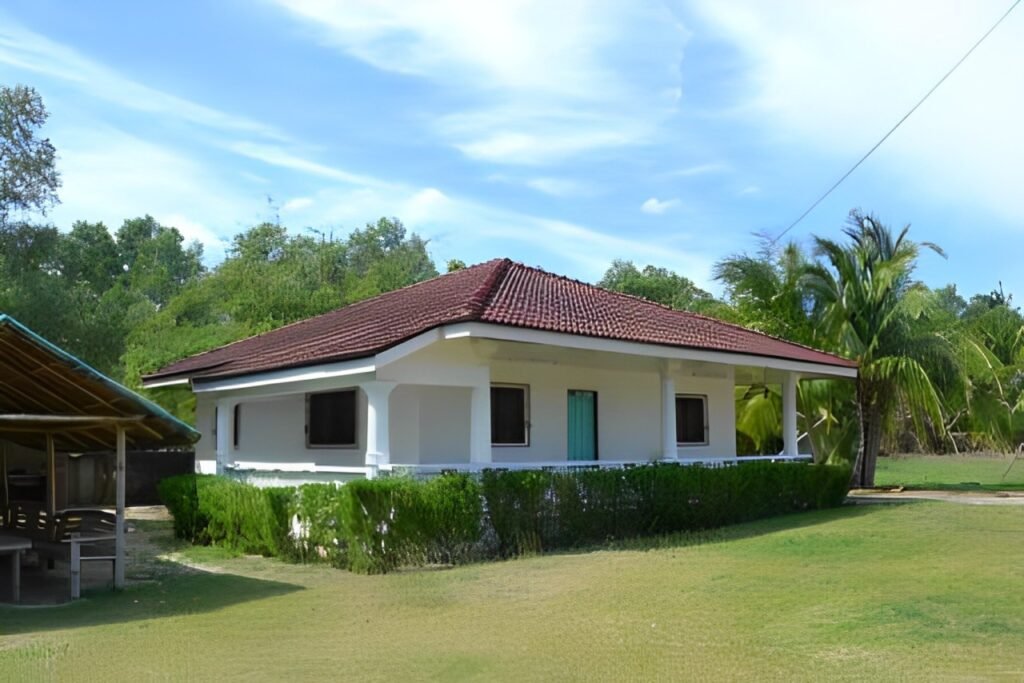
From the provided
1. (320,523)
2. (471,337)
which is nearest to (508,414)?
(471,337)

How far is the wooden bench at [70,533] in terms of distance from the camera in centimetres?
1181

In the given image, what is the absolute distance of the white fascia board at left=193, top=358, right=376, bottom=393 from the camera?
14.4 m

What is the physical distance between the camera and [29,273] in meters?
27.7

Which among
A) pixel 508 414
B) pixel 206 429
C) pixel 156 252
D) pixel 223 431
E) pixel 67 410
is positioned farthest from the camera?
A: pixel 156 252

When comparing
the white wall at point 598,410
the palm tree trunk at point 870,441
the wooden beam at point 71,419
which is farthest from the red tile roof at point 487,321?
the wooden beam at point 71,419

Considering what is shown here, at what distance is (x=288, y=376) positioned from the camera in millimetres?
16172

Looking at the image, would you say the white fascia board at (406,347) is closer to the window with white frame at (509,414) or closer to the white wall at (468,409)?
the white wall at (468,409)

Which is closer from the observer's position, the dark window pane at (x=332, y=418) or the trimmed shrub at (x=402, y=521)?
the trimmed shrub at (x=402, y=521)

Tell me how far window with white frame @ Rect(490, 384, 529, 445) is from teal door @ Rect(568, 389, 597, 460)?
4.47 feet

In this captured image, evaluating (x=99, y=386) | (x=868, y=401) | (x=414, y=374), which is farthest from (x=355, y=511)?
(x=868, y=401)

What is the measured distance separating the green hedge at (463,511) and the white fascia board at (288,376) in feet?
5.75

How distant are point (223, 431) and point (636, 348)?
27.5 feet

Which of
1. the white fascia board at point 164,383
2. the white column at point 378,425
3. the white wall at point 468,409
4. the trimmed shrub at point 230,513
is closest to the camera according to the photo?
the white column at point 378,425

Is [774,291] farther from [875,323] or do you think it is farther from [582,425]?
[582,425]
